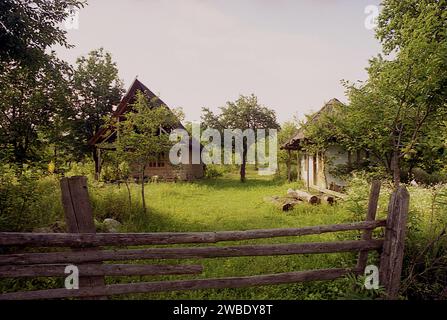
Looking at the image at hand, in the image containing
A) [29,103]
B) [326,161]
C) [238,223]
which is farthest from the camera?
[326,161]

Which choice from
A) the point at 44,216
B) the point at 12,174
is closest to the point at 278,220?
the point at 44,216

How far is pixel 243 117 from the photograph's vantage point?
2591 centimetres

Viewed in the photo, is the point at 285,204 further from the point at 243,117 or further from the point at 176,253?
the point at 243,117

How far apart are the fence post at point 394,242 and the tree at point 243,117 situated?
70.7ft

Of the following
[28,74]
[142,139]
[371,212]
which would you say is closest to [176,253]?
[371,212]

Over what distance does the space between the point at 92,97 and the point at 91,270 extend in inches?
876

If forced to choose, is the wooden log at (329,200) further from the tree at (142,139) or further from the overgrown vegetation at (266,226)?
the tree at (142,139)

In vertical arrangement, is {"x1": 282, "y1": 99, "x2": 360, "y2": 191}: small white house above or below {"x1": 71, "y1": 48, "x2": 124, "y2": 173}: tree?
below

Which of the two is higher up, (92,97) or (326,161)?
(92,97)

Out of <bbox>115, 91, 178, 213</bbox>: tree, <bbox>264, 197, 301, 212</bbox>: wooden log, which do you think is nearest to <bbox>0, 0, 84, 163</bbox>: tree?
<bbox>115, 91, 178, 213</bbox>: tree

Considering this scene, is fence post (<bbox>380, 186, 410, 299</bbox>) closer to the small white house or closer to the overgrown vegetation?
the overgrown vegetation

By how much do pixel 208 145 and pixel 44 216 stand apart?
2154 cm

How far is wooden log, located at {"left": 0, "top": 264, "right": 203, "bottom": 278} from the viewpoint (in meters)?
3.30
